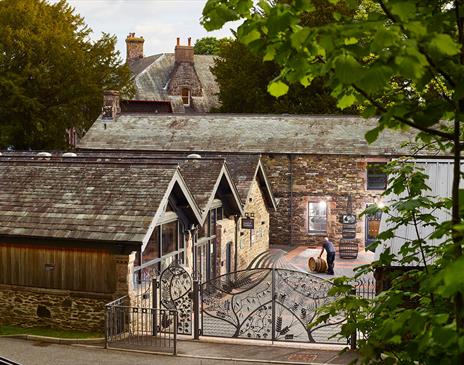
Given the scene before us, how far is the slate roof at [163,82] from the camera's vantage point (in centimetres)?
5791

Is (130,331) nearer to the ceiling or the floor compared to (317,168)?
nearer to the floor

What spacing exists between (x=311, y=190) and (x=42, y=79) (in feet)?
70.2

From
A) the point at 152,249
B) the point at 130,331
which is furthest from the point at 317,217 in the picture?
the point at 130,331

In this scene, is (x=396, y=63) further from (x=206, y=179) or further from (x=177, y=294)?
(x=206, y=179)

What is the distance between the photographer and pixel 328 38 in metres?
3.85

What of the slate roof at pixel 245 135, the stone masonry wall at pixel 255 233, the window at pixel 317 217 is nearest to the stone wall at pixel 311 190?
the window at pixel 317 217

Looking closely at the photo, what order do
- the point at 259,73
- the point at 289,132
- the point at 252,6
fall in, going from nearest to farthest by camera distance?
the point at 252,6 → the point at 289,132 → the point at 259,73

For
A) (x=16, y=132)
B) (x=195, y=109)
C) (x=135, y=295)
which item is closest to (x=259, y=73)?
(x=195, y=109)

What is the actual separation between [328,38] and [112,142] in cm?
3415

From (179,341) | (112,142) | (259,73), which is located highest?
(259,73)

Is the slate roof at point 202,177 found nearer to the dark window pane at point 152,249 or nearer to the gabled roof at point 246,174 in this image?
the dark window pane at point 152,249

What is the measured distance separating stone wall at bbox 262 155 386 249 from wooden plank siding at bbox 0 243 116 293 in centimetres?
1836

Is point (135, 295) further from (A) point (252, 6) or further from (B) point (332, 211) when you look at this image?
(B) point (332, 211)

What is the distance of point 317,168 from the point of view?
3322 centimetres
